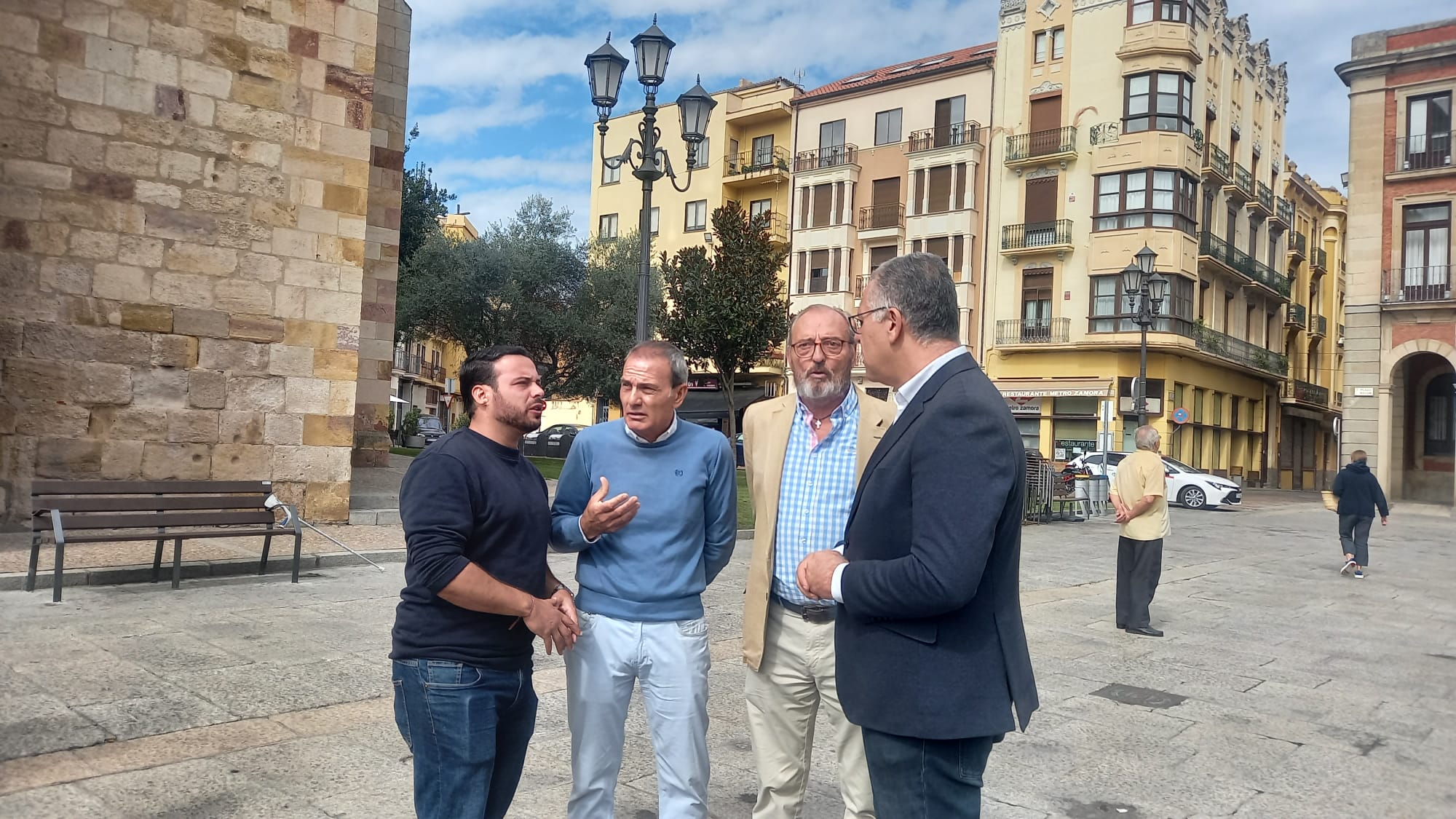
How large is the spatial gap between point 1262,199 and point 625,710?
4484 cm

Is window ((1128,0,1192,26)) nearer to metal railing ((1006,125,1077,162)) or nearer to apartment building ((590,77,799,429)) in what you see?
metal railing ((1006,125,1077,162))

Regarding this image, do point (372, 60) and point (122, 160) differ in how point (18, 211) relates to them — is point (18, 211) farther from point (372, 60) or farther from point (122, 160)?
point (372, 60)

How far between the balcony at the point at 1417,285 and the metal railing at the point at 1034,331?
367 inches

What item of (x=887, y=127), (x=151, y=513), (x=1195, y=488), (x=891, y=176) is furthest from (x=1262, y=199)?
(x=151, y=513)

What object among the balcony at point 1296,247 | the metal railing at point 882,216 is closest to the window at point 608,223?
the metal railing at point 882,216

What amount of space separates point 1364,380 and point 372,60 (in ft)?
98.2

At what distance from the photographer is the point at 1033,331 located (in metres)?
36.8

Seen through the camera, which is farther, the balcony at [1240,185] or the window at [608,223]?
the window at [608,223]

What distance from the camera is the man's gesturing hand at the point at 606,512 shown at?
9.63 feet

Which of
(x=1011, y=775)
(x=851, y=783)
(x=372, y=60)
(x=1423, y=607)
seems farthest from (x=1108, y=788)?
(x=372, y=60)

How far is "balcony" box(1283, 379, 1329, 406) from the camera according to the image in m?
46.1

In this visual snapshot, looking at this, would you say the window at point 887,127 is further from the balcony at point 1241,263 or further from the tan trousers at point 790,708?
the tan trousers at point 790,708

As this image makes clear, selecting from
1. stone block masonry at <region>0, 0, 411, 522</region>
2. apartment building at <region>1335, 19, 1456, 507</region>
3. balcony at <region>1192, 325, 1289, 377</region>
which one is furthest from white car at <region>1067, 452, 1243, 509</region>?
stone block masonry at <region>0, 0, 411, 522</region>

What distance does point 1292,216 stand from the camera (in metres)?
46.0
